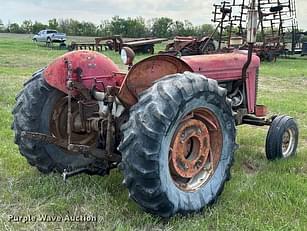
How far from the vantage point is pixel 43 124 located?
419 centimetres

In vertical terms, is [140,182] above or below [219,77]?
below

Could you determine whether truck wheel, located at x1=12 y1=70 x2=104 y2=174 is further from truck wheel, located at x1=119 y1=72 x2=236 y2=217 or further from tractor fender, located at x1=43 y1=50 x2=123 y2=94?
truck wheel, located at x1=119 y1=72 x2=236 y2=217

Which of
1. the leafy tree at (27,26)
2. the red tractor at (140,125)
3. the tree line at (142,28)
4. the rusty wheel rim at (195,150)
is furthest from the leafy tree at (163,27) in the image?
the rusty wheel rim at (195,150)

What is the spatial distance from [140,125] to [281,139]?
8.21 feet

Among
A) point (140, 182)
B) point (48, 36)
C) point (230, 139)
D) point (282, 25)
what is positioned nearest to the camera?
point (140, 182)

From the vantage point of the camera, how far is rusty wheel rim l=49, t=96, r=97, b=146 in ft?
13.9

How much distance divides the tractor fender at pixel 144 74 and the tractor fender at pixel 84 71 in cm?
51

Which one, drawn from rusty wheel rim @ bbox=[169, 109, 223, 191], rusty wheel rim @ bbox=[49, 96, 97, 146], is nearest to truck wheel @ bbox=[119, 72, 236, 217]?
rusty wheel rim @ bbox=[169, 109, 223, 191]

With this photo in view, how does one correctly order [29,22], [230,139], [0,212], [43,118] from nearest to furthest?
[0,212] → [230,139] → [43,118] → [29,22]

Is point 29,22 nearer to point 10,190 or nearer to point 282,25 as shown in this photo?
point 282,25

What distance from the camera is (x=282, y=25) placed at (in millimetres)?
22344

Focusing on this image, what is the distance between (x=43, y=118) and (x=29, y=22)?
52.0 metres

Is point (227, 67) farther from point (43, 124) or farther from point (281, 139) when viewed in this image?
point (43, 124)

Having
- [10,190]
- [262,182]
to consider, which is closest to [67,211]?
[10,190]
